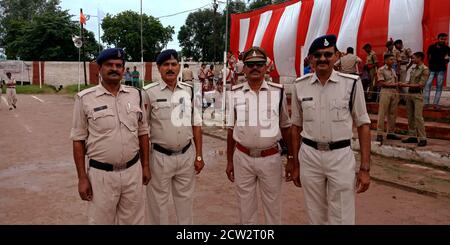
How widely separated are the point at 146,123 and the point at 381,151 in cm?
517

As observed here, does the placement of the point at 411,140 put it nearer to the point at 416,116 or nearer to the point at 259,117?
the point at 416,116

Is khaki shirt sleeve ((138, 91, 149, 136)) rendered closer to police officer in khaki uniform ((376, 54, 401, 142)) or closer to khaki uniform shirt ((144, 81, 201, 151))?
khaki uniform shirt ((144, 81, 201, 151))

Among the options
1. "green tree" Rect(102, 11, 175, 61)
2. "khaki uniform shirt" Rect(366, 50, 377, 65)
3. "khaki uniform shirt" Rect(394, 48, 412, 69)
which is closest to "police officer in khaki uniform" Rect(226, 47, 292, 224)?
"khaki uniform shirt" Rect(394, 48, 412, 69)

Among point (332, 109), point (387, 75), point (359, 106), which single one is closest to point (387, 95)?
point (387, 75)

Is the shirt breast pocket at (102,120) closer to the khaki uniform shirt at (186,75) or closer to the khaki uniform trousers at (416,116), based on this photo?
the khaki uniform trousers at (416,116)

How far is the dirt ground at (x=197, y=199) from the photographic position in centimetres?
396

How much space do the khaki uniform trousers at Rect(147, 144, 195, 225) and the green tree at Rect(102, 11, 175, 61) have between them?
36833mm

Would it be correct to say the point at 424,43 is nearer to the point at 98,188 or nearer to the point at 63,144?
the point at 98,188

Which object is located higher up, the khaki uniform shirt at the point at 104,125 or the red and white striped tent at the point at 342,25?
the red and white striped tent at the point at 342,25

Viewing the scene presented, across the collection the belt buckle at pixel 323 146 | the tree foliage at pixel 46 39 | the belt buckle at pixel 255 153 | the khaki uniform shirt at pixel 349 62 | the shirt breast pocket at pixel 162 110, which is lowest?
the belt buckle at pixel 255 153

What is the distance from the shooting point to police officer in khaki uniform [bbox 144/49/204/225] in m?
3.01

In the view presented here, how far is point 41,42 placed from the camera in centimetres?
3297

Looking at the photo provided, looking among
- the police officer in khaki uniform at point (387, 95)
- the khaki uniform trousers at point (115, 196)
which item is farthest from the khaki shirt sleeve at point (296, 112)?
the police officer in khaki uniform at point (387, 95)
